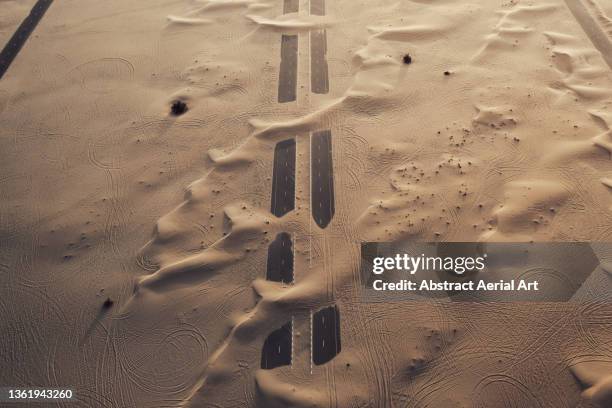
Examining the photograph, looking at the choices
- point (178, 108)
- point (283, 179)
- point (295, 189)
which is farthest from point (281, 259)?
point (178, 108)

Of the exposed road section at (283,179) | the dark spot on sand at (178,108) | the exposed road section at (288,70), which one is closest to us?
the exposed road section at (283,179)

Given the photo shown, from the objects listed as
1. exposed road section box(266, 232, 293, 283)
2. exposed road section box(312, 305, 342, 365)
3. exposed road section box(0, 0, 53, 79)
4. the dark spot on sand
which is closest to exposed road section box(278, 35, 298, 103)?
the dark spot on sand

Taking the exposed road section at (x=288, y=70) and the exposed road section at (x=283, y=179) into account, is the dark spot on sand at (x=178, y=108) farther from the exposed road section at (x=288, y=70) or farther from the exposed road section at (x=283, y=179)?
the exposed road section at (x=283, y=179)

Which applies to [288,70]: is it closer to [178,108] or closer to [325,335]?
[178,108]

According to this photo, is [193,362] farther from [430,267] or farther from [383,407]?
[430,267]

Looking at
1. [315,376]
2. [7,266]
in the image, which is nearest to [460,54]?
[315,376]

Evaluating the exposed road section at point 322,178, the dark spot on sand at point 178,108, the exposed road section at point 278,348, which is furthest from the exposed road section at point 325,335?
the dark spot on sand at point 178,108
